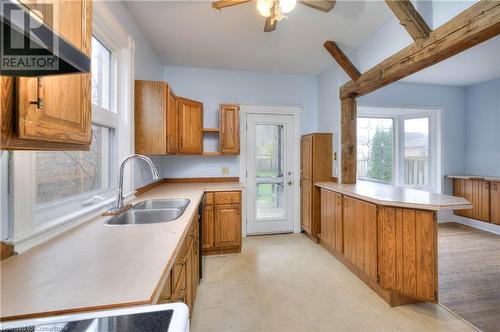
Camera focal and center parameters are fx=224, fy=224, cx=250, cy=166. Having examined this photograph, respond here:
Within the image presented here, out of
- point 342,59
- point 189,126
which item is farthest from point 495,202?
point 189,126

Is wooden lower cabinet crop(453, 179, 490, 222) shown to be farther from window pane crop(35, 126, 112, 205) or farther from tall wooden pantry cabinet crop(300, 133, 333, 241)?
window pane crop(35, 126, 112, 205)

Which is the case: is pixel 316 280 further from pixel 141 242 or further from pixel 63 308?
pixel 63 308

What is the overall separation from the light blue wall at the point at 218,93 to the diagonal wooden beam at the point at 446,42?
1.48m

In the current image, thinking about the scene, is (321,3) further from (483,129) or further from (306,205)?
(483,129)

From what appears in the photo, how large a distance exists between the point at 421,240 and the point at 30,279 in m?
2.43

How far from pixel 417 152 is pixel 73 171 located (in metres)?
5.37

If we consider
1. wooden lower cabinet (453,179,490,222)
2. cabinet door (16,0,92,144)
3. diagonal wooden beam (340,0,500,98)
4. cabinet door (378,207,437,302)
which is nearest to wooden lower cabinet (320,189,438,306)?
cabinet door (378,207,437,302)

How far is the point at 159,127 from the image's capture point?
2.30 meters

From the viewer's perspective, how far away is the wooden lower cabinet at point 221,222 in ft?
9.54

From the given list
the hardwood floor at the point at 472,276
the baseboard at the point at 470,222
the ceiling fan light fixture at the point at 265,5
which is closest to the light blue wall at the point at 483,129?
the baseboard at the point at 470,222

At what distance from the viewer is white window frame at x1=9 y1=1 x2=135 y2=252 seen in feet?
3.27

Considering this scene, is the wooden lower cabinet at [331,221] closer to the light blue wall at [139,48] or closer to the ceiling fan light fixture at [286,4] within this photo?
the ceiling fan light fixture at [286,4]

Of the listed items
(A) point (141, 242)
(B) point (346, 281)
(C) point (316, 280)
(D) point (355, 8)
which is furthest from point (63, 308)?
(D) point (355, 8)

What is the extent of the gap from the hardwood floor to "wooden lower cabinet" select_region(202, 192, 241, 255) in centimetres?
219
